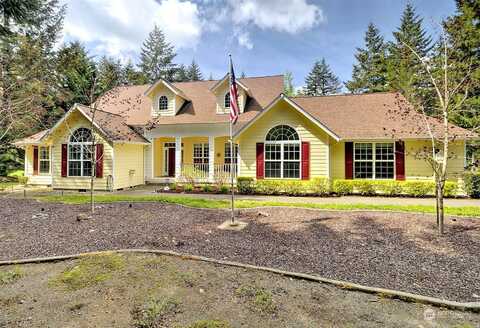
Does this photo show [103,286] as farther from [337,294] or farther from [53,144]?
[53,144]

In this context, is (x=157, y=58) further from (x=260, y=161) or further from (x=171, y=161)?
(x=260, y=161)

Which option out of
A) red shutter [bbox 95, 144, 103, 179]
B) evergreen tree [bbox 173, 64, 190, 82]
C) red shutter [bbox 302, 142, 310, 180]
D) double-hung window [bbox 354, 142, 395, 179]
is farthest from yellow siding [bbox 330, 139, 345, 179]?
evergreen tree [bbox 173, 64, 190, 82]

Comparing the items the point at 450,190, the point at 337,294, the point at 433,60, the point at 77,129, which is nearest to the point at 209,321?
the point at 337,294

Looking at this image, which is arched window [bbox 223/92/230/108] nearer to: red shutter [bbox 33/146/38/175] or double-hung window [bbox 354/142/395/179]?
double-hung window [bbox 354/142/395/179]

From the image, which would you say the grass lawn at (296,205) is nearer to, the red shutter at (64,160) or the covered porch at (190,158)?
the red shutter at (64,160)

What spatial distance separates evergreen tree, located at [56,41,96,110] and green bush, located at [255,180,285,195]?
20.9 meters

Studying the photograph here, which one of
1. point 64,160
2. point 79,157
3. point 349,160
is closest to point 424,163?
point 349,160

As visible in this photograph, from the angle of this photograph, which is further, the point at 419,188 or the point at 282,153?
the point at 282,153

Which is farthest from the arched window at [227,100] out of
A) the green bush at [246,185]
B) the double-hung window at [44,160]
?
the double-hung window at [44,160]

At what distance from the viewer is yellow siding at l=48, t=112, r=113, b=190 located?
49.6 feet

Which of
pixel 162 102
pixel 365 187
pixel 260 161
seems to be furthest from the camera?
pixel 162 102

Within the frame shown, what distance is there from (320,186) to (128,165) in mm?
11058

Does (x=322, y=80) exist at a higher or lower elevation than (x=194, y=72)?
lower

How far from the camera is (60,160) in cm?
1584
